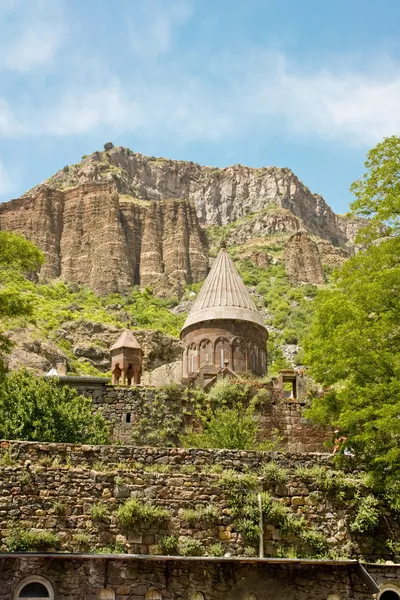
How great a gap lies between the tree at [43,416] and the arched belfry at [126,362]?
999cm

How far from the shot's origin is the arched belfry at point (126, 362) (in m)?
31.6

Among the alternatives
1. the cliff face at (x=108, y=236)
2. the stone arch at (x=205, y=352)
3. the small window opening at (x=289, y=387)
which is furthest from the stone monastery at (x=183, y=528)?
the cliff face at (x=108, y=236)

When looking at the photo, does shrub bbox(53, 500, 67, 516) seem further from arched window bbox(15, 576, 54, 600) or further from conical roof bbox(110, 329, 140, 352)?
conical roof bbox(110, 329, 140, 352)

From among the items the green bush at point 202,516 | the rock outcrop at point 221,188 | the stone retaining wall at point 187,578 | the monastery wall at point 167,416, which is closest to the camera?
the stone retaining wall at point 187,578

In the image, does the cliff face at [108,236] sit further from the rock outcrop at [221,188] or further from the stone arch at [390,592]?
Result: the stone arch at [390,592]

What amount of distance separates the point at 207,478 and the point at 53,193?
95.6 metres

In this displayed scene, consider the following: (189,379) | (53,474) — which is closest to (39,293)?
(189,379)

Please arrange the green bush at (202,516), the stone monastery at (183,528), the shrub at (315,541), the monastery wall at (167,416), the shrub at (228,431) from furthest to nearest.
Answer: the monastery wall at (167,416) < the shrub at (228,431) < the shrub at (315,541) < the green bush at (202,516) < the stone monastery at (183,528)

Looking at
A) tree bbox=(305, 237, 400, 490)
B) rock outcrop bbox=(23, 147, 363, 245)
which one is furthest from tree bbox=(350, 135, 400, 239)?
rock outcrop bbox=(23, 147, 363, 245)

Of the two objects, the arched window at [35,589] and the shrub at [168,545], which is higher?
the shrub at [168,545]

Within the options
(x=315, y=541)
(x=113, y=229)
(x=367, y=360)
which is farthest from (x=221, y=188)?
(x=315, y=541)

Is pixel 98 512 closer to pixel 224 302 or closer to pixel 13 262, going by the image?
pixel 13 262

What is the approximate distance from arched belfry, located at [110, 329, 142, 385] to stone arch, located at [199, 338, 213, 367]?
115 inches

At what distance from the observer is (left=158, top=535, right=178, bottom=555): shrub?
13.2 metres
